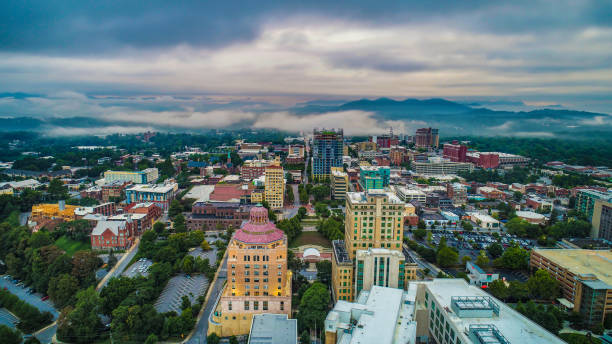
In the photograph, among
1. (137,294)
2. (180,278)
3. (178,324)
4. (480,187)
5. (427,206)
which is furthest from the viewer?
(480,187)

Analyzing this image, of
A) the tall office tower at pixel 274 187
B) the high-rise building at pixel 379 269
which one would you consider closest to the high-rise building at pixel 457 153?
the tall office tower at pixel 274 187

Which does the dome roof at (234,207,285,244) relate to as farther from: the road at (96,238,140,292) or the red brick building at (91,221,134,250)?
the red brick building at (91,221,134,250)

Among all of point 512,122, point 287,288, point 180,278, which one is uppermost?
point 512,122

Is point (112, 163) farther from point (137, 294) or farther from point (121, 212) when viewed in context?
point (137, 294)

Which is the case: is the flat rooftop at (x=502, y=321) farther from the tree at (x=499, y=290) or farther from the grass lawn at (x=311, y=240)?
the grass lawn at (x=311, y=240)

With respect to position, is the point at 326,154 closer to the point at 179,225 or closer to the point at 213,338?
the point at 179,225

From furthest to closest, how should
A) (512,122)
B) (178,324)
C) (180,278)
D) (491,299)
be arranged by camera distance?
1. (512,122)
2. (180,278)
3. (178,324)
4. (491,299)

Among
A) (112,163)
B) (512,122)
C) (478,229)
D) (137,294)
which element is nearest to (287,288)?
(137,294)
